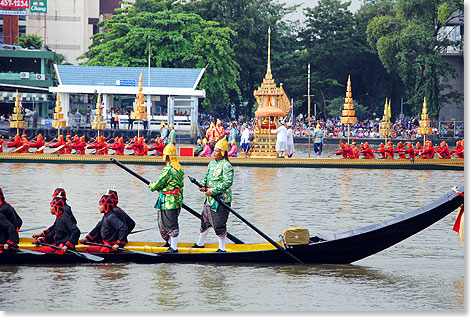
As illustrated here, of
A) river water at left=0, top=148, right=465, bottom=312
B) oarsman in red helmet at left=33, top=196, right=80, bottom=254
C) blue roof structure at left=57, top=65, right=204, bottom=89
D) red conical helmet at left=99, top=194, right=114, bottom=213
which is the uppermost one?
blue roof structure at left=57, top=65, right=204, bottom=89

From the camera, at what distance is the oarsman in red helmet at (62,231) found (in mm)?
10734

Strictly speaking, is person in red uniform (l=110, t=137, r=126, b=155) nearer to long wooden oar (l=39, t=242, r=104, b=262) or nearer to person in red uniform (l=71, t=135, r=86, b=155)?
person in red uniform (l=71, t=135, r=86, b=155)

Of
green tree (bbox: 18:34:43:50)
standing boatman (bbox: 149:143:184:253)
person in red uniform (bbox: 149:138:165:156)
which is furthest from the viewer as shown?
green tree (bbox: 18:34:43:50)

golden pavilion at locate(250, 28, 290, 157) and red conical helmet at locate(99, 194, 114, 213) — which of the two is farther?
golden pavilion at locate(250, 28, 290, 157)

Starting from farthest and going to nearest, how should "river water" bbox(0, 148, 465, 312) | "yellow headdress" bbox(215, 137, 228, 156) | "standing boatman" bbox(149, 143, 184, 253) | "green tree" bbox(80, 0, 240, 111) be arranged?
"green tree" bbox(80, 0, 240, 111) → "yellow headdress" bbox(215, 137, 228, 156) → "standing boatman" bbox(149, 143, 184, 253) → "river water" bbox(0, 148, 465, 312)

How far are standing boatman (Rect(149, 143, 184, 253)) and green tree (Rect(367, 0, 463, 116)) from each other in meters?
40.9

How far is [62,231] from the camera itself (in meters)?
10.8

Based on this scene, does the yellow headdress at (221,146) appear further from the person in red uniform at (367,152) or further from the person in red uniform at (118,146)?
the person in red uniform at (367,152)

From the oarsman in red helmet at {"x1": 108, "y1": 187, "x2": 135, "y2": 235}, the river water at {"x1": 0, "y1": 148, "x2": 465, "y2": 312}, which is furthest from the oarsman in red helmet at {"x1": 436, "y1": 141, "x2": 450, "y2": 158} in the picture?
the oarsman in red helmet at {"x1": 108, "y1": 187, "x2": 135, "y2": 235}

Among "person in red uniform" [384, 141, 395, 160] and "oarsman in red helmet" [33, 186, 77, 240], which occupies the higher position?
"person in red uniform" [384, 141, 395, 160]

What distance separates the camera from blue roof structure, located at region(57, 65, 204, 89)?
50094mm

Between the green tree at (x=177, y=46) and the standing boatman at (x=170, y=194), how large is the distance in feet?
143

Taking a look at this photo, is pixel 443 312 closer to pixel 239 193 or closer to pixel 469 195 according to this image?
pixel 469 195

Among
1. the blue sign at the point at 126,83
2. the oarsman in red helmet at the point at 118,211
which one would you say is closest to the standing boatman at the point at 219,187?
the oarsman in red helmet at the point at 118,211
